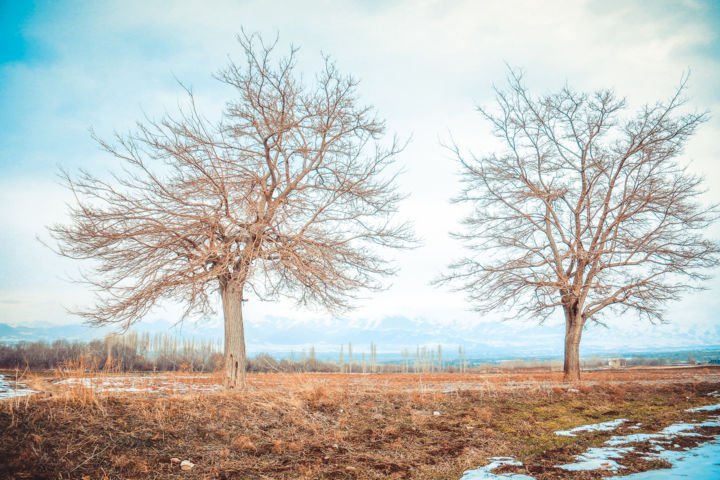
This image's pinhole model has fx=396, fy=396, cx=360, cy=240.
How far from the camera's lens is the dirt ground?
15.6 ft

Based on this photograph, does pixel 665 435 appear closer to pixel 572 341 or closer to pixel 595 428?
pixel 595 428

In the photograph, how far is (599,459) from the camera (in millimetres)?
5293

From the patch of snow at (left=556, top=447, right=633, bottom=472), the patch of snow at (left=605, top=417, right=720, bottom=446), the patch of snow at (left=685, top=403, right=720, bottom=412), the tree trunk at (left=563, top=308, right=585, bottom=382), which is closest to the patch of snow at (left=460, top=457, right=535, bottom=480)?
the patch of snow at (left=556, top=447, right=633, bottom=472)

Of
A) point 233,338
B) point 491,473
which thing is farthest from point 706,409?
point 233,338

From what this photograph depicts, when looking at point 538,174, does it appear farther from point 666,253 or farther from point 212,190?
point 212,190

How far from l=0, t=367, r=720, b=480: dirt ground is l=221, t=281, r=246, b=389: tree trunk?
1.18m

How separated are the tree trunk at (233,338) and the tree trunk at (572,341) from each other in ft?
41.3

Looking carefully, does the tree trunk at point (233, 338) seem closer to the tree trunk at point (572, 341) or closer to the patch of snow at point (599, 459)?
the patch of snow at point (599, 459)

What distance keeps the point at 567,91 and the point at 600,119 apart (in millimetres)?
1753

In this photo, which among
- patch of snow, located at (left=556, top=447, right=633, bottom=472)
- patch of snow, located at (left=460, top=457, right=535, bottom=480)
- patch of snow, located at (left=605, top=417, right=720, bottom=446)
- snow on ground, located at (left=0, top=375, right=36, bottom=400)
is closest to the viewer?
patch of snow, located at (left=460, top=457, right=535, bottom=480)

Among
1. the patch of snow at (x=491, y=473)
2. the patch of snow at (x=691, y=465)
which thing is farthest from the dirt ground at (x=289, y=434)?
the patch of snow at (x=691, y=465)

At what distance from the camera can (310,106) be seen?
10.8 meters

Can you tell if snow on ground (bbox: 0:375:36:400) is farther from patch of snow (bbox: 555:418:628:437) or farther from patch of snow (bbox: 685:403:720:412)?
patch of snow (bbox: 685:403:720:412)

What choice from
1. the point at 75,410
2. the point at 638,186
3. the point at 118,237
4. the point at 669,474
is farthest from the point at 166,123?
the point at 638,186
